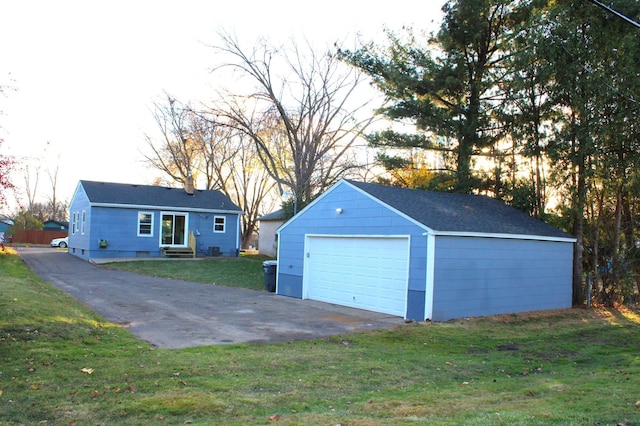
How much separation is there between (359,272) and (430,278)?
8.96ft

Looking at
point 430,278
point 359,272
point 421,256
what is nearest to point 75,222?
point 359,272

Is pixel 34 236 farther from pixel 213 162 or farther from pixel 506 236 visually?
pixel 506 236

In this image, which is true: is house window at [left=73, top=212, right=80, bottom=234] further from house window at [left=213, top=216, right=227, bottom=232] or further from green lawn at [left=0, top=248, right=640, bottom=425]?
green lawn at [left=0, top=248, right=640, bottom=425]

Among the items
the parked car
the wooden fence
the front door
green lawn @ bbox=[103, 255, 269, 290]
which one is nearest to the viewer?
green lawn @ bbox=[103, 255, 269, 290]

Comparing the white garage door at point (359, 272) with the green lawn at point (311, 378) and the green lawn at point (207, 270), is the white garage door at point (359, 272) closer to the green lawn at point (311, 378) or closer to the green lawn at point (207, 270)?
the green lawn at point (311, 378)

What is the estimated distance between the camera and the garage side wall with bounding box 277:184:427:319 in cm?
1304

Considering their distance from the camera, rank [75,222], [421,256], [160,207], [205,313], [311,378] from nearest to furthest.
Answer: [311,378], [205,313], [421,256], [160,207], [75,222]

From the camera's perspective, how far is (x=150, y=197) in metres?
30.2

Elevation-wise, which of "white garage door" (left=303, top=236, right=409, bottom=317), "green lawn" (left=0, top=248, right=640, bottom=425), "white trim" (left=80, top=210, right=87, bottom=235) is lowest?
"green lawn" (left=0, top=248, right=640, bottom=425)

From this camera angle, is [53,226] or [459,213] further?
[53,226]

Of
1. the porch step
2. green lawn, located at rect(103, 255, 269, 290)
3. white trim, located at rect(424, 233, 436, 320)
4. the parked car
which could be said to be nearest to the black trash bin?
green lawn, located at rect(103, 255, 269, 290)

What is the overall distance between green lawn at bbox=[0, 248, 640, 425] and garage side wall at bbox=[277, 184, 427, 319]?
187 cm

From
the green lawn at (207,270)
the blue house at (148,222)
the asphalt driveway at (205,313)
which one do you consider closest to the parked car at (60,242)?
the blue house at (148,222)

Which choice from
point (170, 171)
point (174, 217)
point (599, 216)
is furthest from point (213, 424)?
point (170, 171)
